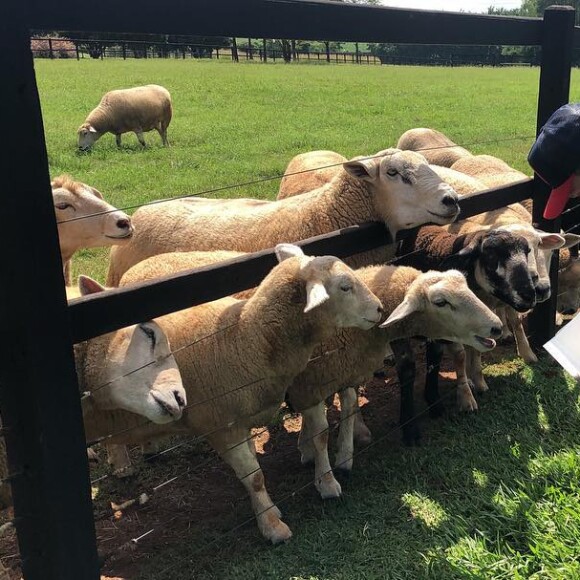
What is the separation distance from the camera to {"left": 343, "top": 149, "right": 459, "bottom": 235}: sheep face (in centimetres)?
418

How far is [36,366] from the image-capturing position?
2236 millimetres

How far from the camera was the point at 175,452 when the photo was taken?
13.5ft

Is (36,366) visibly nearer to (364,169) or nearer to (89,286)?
(89,286)

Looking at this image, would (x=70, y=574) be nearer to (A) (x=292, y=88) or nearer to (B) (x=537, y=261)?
(B) (x=537, y=261)

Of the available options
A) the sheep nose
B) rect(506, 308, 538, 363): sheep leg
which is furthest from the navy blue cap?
rect(506, 308, 538, 363): sheep leg

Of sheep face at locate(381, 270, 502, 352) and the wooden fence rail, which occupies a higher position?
the wooden fence rail

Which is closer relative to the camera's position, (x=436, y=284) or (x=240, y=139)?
(x=436, y=284)

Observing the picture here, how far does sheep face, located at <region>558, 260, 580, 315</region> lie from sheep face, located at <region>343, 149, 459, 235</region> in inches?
84.8

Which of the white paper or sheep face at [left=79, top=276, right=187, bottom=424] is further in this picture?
sheep face at [left=79, top=276, right=187, bottom=424]

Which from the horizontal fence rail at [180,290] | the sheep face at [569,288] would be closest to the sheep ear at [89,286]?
the horizontal fence rail at [180,290]

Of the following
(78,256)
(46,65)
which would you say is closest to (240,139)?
(78,256)

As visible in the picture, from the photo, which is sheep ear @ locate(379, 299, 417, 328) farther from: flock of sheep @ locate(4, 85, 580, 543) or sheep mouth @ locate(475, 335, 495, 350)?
sheep mouth @ locate(475, 335, 495, 350)

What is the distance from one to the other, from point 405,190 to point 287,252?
4.19ft

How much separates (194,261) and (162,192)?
21.0 ft
